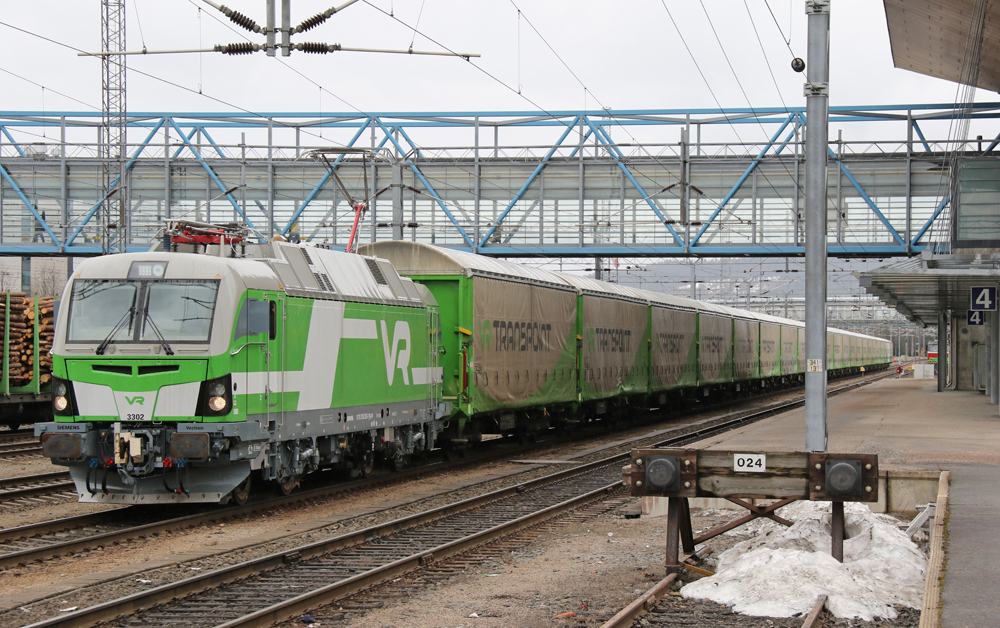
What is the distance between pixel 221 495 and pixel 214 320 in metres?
2.05

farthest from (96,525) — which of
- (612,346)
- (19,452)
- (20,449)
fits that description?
(612,346)

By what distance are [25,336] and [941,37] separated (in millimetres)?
21844

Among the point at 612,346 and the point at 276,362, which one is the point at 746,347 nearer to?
the point at 612,346

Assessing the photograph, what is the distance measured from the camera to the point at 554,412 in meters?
24.1

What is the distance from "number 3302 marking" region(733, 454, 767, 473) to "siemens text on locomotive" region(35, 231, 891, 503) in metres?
5.67

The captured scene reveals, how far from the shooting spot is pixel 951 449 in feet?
53.7

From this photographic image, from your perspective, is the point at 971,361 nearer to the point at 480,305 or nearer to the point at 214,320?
the point at 480,305

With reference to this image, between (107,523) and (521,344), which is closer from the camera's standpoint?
(107,523)

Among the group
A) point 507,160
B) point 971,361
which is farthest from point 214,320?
point 971,361

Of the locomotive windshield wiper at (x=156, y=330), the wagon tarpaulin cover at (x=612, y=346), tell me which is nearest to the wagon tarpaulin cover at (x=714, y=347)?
the wagon tarpaulin cover at (x=612, y=346)

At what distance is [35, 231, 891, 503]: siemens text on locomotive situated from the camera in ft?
39.1

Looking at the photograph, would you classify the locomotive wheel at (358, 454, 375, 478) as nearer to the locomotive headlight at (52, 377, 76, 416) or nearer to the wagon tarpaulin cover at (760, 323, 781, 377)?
the locomotive headlight at (52, 377, 76, 416)

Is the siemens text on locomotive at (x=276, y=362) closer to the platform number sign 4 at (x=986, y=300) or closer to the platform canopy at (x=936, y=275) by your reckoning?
the platform canopy at (x=936, y=275)

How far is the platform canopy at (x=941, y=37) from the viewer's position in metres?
21.7
